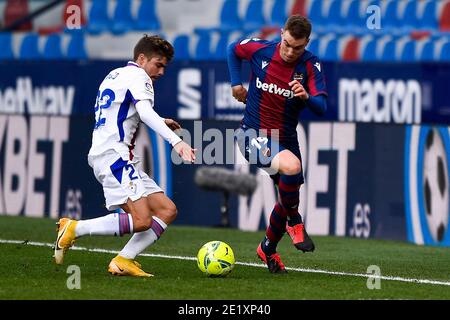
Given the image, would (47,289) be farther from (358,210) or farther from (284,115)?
(358,210)

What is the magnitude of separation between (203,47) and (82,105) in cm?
257

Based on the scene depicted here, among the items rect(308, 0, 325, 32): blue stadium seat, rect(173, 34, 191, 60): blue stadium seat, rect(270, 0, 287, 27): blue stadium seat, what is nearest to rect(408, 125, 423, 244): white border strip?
rect(173, 34, 191, 60): blue stadium seat

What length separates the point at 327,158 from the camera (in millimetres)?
12984

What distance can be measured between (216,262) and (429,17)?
32.8 feet

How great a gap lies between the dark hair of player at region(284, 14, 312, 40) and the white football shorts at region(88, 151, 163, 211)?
142 centimetres

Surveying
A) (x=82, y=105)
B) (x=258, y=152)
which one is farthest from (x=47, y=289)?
(x=82, y=105)

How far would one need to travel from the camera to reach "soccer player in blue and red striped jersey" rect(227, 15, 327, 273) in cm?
877

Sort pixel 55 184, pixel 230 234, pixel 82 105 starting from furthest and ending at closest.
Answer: pixel 82 105 → pixel 55 184 → pixel 230 234

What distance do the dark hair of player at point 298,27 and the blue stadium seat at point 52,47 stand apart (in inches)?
429

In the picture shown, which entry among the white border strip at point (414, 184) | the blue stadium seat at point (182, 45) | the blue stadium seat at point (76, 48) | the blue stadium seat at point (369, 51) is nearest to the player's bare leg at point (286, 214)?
the white border strip at point (414, 184)

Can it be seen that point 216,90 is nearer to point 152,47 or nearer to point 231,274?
point 231,274

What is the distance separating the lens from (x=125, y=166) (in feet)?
27.7

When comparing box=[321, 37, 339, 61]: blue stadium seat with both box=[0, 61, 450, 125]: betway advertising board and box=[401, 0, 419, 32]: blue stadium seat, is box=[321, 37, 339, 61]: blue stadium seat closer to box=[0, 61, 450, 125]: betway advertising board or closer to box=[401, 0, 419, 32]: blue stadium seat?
box=[401, 0, 419, 32]: blue stadium seat

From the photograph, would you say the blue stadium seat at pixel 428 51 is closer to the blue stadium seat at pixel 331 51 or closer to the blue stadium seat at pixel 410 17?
the blue stadium seat at pixel 331 51
